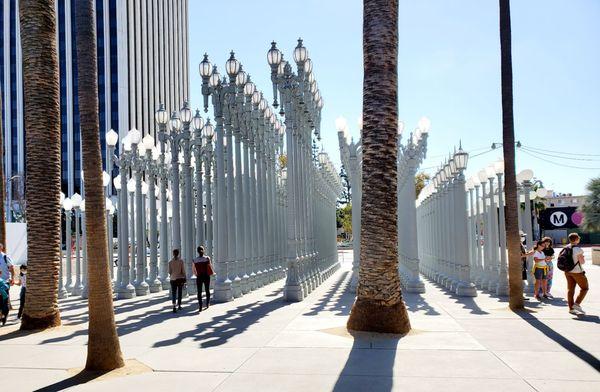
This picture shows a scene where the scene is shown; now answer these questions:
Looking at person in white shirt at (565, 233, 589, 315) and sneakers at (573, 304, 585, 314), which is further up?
person in white shirt at (565, 233, 589, 315)

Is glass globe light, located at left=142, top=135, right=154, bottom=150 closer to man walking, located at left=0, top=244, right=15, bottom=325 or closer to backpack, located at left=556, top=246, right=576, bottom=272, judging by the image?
man walking, located at left=0, top=244, right=15, bottom=325

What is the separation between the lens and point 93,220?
8367 millimetres

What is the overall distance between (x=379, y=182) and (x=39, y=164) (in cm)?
668

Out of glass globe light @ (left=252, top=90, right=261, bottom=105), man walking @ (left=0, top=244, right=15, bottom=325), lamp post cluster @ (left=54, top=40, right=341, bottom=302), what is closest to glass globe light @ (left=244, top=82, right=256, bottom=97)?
lamp post cluster @ (left=54, top=40, right=341, bottom=302)

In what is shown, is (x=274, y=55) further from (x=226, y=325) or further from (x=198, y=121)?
(x=226, y=325)

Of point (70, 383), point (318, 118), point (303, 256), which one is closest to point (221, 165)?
point (303, 256)

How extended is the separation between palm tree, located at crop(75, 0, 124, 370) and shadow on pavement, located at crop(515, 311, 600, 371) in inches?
242

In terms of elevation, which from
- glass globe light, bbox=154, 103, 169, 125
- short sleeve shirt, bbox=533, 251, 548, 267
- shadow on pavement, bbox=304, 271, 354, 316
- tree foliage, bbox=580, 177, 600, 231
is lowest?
shadow on pavement, bbox=304, 271, 354, 316

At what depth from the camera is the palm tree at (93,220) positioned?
8.14 meters

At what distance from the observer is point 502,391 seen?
261 inches

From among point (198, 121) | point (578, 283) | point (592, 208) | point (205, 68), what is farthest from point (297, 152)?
point (592, 208)

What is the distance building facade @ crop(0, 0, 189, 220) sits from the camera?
77625 mm

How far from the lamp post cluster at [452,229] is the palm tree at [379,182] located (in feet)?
24.9

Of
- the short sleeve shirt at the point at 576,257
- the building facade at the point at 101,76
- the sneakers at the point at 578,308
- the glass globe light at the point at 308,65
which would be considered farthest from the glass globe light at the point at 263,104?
the building facade at the point at 101,76
